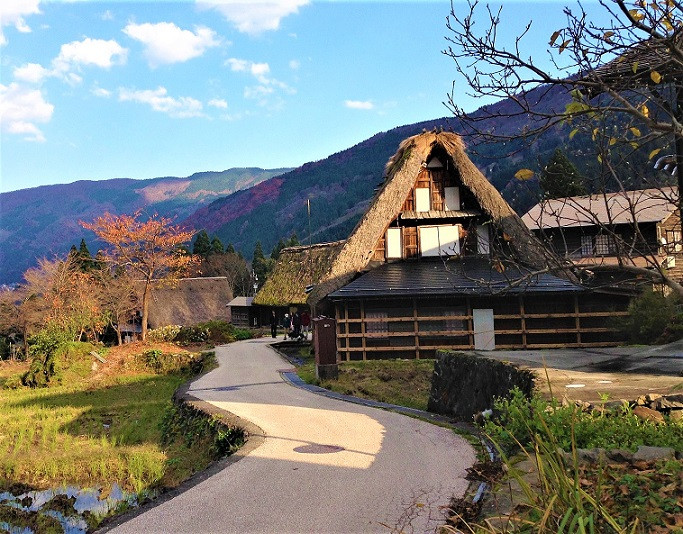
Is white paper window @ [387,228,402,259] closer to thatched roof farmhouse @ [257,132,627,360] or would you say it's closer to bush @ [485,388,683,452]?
thatched roof farmhouse @ [257,132,627,360]

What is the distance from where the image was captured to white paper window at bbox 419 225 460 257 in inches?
1088

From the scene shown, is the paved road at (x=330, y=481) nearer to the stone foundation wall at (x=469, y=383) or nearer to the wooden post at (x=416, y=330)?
the stone foundation wall at (x=469, y=383)

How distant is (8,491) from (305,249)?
33.1 m

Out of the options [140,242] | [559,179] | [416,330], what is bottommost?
[416,330]

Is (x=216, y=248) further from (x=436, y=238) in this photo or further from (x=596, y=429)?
(x=596, y=429)

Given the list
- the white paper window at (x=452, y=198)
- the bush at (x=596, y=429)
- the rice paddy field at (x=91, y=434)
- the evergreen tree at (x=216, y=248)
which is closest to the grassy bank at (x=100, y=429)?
the rice paddy field at (x=91, y=434)

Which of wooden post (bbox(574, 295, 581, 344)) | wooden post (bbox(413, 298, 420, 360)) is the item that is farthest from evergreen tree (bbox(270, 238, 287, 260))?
wooden post (bbox(574, 295, 581, 344))

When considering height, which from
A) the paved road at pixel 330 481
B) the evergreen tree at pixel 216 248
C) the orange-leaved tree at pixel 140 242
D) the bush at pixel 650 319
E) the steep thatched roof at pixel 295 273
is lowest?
the paved road at pixel 330 481

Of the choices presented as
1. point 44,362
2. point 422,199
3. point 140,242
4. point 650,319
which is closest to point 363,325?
point 422,199

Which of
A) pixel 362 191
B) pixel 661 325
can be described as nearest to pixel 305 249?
pixel 661 325

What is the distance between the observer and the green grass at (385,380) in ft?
53.7

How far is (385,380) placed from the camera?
1903cm

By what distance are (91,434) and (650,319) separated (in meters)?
17.3

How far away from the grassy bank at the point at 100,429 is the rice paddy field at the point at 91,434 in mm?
17
